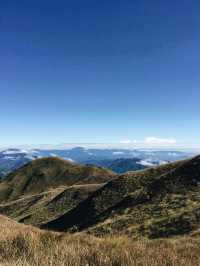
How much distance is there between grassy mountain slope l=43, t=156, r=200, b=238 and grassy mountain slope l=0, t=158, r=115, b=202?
70696mm

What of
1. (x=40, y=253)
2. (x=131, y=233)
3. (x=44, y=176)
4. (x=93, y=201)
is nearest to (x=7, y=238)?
(x=40, y=253)

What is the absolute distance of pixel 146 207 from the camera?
37.2 m

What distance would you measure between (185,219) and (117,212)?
12665mm

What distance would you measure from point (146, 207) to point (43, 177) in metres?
112

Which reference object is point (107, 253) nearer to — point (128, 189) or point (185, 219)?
point (185, 219)

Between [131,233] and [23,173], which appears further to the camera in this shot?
[23,173]

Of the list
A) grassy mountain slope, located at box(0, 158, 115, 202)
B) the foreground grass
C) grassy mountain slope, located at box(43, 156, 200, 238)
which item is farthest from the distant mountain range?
grassy mountain slope, located at box(0, 158, 115, 202)

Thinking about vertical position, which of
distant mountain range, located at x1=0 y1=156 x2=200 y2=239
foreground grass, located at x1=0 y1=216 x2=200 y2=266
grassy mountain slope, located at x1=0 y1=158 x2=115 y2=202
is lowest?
grassy mountain slope, located at x1=0 y1=158 x2=115 y2=202

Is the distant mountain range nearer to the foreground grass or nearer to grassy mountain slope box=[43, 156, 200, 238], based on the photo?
grassy mountain slope box=[43, 156, 200, 238]

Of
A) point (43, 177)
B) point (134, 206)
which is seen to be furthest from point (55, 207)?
point (43, 177)

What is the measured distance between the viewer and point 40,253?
6.59 meters

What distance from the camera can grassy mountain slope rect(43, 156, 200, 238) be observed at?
28.7 metres

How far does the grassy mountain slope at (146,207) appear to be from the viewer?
94.2 feet

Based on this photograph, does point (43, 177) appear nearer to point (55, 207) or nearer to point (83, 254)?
point (55, 207)
